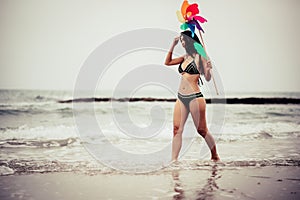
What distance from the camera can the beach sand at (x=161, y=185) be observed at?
8.38 ft

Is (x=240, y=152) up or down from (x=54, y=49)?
down

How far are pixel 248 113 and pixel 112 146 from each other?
7.78 m

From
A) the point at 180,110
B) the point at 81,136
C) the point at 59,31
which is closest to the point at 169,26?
the point at 59,31

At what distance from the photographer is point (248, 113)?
11633mm

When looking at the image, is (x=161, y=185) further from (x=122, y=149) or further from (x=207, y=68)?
(x=122, y=149)

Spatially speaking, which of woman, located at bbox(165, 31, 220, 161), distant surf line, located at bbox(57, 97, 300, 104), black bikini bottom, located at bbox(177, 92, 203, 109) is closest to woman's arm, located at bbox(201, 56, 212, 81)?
woman, located at bbox(165, 31, 220, 161)

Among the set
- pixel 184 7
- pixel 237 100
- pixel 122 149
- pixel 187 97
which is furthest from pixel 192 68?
pixel 237 100

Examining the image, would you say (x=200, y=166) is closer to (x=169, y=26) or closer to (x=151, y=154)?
(x=151, y=154)

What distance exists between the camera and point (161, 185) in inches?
113

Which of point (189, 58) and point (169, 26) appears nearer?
point (189, 58)

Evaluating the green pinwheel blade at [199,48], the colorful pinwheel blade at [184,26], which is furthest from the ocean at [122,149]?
the colorful pinwheel blade at [184,26]

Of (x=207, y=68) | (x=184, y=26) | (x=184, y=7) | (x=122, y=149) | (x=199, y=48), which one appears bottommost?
(x=122, y=149)

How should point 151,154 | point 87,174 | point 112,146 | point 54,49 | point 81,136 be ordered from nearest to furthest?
point 87,174
point 151,154
point 112,146
point 81,136
point 54,49

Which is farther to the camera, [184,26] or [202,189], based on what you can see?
[184,26]
